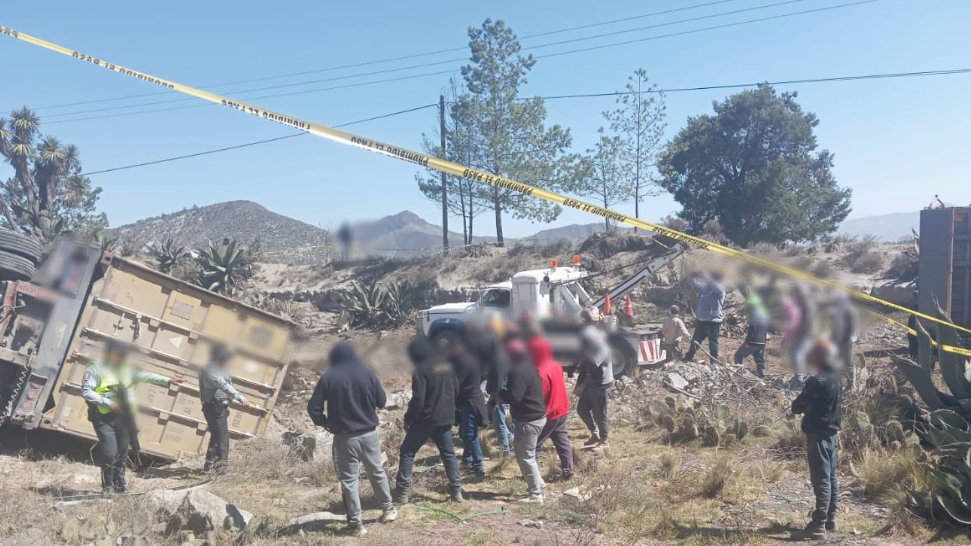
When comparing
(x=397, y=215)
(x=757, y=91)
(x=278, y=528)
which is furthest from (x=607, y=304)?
(x=757, y=91)

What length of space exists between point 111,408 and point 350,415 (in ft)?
8.89

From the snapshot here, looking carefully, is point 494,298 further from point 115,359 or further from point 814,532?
point 814,532

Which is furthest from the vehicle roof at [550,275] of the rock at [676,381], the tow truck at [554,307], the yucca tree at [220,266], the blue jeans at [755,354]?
the yucca tree at [220,266]

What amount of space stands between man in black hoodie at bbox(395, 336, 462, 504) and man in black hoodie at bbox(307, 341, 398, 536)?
18.8 inches

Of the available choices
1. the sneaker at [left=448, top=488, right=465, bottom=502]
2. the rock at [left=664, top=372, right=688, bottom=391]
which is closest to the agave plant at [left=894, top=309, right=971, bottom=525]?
the sneaker at [left=448, top=488, right=465, bottom=502]


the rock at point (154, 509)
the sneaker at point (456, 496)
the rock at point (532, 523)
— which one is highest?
the sneaker at point (456, 496)

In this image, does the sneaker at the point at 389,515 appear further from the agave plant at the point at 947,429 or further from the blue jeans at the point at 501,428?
the agave plant at the point at 947,429

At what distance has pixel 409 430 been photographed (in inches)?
240

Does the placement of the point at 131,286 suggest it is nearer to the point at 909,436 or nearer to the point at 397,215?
the point at 397,215

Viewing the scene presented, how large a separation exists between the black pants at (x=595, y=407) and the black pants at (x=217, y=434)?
3846mm

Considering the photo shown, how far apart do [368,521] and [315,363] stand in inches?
290

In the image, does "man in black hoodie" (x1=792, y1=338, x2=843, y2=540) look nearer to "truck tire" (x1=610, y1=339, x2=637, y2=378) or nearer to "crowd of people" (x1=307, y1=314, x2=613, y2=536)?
"crowd of people" (x1=307, y1=314, x2=613, y2=536)

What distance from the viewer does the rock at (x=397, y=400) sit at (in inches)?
388

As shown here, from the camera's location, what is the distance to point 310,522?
18.9 ft
